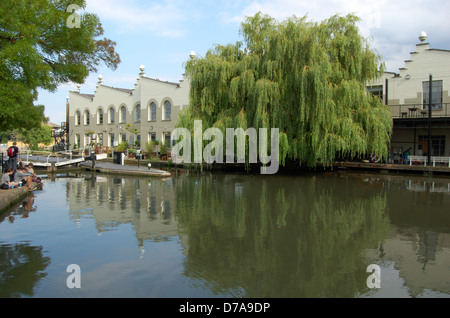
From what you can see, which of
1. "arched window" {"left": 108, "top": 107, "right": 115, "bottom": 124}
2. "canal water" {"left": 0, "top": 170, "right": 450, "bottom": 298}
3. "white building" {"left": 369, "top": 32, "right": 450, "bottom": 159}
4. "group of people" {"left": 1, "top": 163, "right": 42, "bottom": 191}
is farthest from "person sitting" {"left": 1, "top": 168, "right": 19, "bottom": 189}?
"arched window" {"left": 108, "top": 107, "right": 115, "bottom": 124}

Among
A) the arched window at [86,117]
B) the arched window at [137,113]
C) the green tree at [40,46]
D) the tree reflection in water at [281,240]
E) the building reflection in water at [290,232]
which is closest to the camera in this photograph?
the tree reflection in water at [281,240]

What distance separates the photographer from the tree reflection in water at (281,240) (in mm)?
4887

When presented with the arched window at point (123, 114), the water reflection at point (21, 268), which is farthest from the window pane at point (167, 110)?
the water reflection at point (21, 268)

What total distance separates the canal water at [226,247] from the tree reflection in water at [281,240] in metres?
0.03

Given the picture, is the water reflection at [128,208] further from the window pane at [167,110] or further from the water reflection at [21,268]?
the window pane at [167,110]

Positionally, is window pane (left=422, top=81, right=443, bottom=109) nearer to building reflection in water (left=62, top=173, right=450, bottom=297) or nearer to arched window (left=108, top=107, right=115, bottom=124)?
building reflection in water (left=62, top=173, right=450, bottom=297)

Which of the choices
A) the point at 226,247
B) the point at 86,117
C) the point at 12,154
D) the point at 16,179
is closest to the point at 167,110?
the point at 86,117

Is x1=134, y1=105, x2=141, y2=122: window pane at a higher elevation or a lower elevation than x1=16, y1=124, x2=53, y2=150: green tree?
higher

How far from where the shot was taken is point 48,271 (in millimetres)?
5270

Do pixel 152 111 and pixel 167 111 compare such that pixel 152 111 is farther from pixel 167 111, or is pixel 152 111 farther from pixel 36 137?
pixel 36 137

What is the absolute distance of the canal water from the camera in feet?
15.6

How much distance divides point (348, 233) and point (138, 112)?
3450 cm

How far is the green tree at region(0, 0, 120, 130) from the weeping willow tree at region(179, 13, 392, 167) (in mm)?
9857

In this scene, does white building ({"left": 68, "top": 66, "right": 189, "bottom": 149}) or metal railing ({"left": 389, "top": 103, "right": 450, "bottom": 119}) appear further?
white building ({"left": 68, "top": 66, "right": 189, "bottom": 149})
